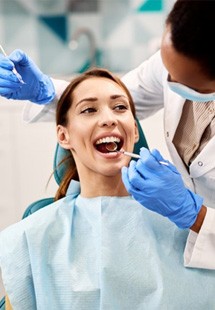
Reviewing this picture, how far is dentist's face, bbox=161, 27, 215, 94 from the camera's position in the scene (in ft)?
2.90

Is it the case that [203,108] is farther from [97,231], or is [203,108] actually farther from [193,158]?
[97,231]

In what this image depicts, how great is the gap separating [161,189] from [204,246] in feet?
0.73

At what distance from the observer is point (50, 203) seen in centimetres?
174

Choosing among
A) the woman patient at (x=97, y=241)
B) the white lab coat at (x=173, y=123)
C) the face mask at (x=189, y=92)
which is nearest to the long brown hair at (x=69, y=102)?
the woman patient at (x=97, y=241)

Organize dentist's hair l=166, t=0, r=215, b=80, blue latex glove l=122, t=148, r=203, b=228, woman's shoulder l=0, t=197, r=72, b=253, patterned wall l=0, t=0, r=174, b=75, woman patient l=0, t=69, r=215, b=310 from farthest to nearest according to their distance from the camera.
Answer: patterned wall l=0, t=0, r=174, b=75 → woman's shoulder l=0, t=197, r=72, b=253 → woman patient l=0, t=69, r=215, b=310 → blue latex glove l=122, t=148, r=203, b=228 → dentist's hair l=166, t=0, r=215, b=80

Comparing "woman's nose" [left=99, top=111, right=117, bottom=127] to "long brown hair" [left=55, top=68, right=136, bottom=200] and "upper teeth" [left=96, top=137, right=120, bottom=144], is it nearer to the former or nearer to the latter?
"upper teeth" [left=96, top=137, right=120, bottom=144]

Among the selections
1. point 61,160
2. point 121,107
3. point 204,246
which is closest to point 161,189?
point 204,246

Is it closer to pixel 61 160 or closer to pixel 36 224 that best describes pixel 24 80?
pixel 61 160

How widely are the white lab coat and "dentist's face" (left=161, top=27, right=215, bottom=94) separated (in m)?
0.49

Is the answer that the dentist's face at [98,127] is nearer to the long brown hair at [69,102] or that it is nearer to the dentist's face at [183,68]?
the long brown hair at [69,102]

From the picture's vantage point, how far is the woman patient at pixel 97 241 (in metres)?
1.38

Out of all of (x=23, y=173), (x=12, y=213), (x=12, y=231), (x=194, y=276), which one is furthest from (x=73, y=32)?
(x=194, y=276)

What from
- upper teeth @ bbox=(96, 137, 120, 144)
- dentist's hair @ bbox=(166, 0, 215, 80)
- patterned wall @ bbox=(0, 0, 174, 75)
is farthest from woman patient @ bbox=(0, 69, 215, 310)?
patterned wall @ bbox=(0, 0, 174, 75)

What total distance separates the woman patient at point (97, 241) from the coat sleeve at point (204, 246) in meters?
0.04
